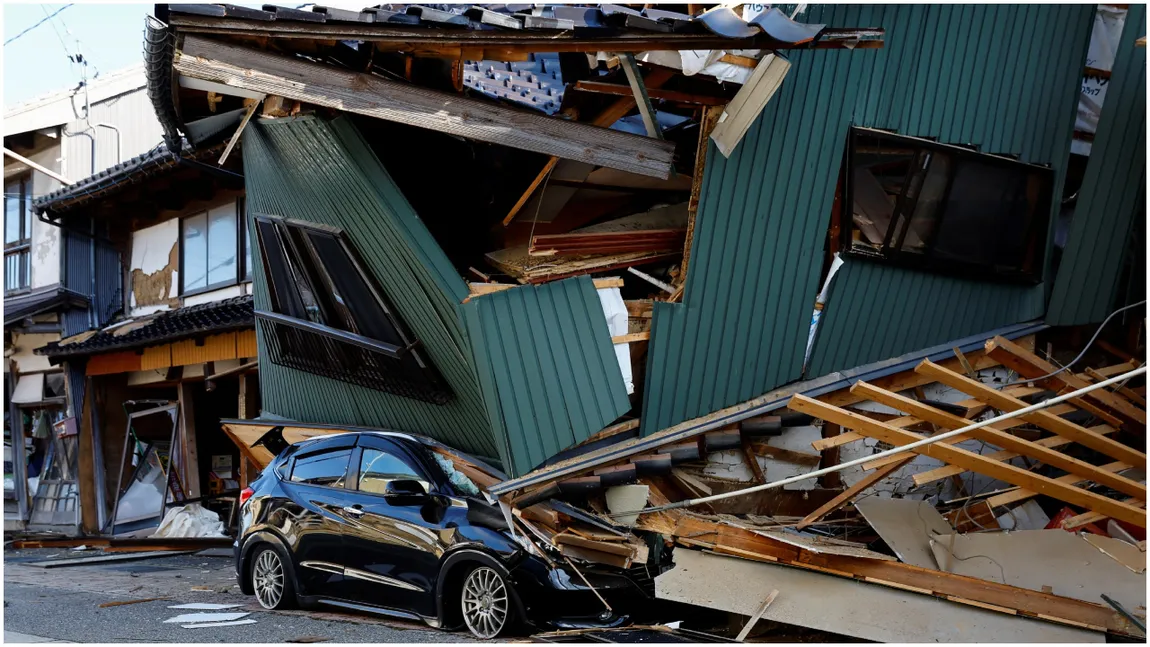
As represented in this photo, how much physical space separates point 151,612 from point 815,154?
7.66 m

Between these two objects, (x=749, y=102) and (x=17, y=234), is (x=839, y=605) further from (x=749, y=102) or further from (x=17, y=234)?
(x=17, y=234)

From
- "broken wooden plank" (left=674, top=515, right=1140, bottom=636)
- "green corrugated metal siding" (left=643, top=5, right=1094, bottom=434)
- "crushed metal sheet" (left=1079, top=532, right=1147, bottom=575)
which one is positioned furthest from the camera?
"green corrugated metal siding" (left=643, top=5, right=1094, bottom=434)

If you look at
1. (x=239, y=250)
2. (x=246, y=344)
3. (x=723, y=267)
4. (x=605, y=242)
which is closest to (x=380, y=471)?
(x=605, y=242)

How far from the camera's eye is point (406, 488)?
8.55 m

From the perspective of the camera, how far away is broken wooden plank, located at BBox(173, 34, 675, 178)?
28.9 feet

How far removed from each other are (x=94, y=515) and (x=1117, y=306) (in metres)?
17.3

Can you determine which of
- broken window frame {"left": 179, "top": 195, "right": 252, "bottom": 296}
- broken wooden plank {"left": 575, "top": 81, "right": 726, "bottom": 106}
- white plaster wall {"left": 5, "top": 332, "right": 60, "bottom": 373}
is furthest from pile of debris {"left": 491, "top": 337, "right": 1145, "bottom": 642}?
white plaster wall {"left": 5, "top": 332, "right": 60, "bottom": 373}

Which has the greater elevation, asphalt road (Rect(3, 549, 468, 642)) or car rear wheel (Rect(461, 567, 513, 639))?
car rear wheel (Rect(461, 567, 513, 639))

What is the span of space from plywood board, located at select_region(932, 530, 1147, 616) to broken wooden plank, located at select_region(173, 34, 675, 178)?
4.67 metres

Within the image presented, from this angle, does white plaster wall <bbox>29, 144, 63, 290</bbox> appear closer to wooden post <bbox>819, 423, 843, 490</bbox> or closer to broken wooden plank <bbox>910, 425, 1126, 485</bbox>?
wooden post <bbox>819, 423, 843, 490</bbox>

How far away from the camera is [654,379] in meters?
9.65

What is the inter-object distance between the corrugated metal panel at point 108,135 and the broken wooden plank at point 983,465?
16.2 meters

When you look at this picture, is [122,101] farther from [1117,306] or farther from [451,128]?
[1117,306]

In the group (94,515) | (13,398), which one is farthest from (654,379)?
(13,398)
